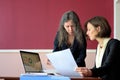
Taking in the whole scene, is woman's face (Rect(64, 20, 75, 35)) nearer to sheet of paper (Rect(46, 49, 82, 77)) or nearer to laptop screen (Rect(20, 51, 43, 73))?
laptop screen (Rect(20, 51, 43, 73))

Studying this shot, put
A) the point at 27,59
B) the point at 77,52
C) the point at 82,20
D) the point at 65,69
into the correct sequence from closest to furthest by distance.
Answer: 1. the point at 65,69
2. the point at 27,59
3. the point at 77,52
4. the point at 82,20

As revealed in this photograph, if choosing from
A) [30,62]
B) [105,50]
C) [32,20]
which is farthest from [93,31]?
[32,20]

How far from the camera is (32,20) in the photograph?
13.5ft

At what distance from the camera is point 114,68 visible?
1.80m

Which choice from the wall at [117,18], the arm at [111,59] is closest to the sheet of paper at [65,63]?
the arm at [111,59]

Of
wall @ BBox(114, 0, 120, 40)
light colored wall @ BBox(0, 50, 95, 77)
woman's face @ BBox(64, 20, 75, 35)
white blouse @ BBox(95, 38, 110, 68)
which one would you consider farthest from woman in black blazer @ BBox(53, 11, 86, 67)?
light colored wall @ BBox(0, 50, 95, 77)

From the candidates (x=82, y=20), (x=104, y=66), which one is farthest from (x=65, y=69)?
(x=82, y=20)

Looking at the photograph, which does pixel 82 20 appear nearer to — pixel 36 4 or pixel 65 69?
pixel 36 4

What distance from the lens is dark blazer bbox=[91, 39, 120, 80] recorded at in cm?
173

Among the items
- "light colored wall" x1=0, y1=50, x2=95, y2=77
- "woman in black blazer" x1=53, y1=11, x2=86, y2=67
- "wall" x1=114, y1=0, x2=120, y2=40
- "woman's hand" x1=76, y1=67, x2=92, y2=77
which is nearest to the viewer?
"woman's hand" x1=76, y1=67, x2=92, y2=77

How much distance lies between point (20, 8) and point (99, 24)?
8.10 feet

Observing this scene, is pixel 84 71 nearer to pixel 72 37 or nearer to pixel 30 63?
pixel 30 63

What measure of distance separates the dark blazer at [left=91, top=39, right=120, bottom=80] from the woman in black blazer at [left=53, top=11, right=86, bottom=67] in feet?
1.92

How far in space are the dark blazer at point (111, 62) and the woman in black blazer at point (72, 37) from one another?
586 millimetres
